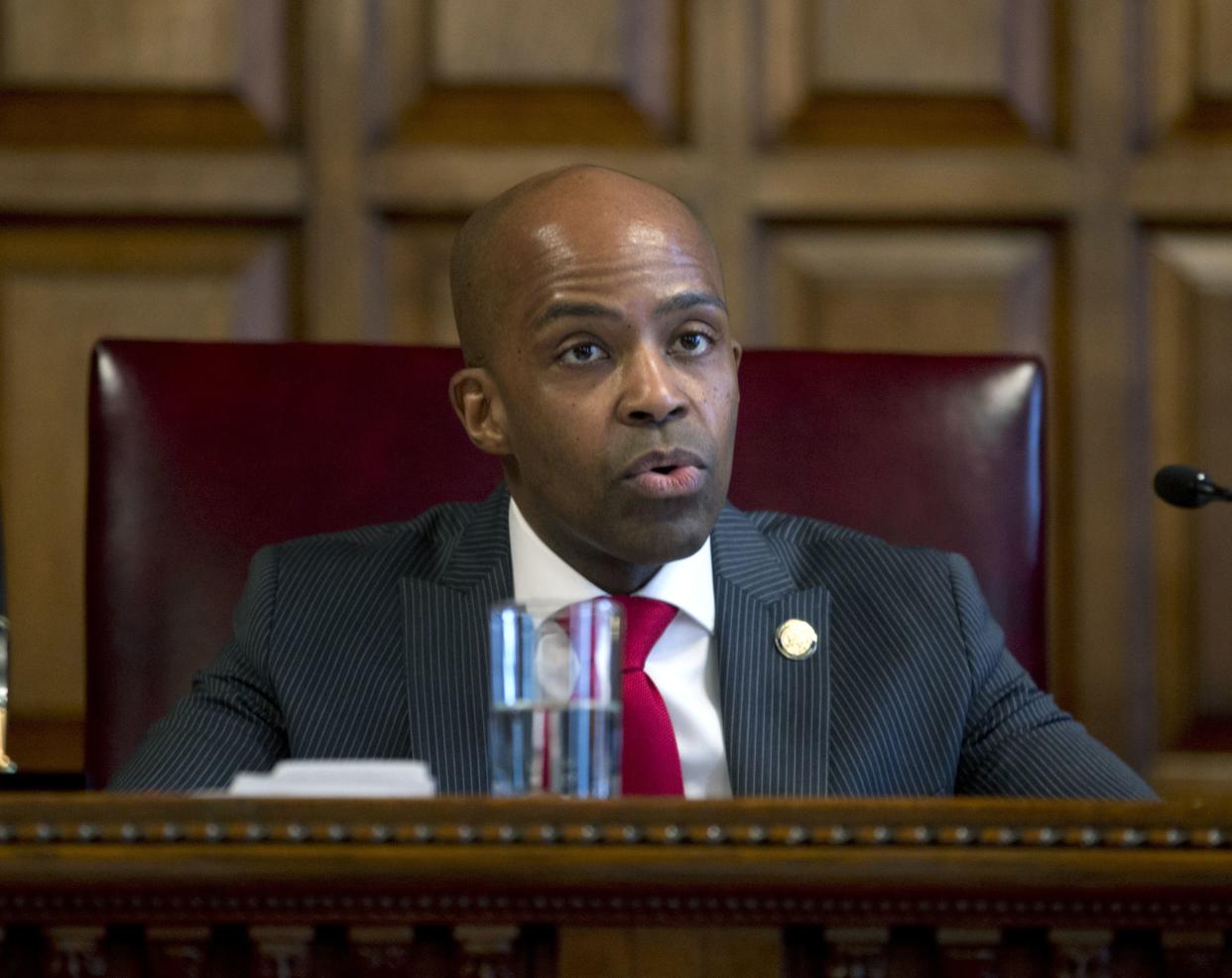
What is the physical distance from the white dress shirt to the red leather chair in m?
0.17

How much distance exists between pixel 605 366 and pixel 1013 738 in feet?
1.64

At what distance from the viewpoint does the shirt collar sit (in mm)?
1720

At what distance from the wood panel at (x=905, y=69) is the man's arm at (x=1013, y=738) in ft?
3.04

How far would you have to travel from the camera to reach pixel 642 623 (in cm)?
167

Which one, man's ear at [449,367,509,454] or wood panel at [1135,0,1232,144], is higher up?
wood panel at [1135,0,1232,144]

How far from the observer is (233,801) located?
856mm

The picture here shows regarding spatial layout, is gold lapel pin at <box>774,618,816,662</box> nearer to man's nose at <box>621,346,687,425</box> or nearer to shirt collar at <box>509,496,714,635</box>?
shirt collar at <box>509,496,714,635</box>

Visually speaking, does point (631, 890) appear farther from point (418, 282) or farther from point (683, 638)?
point (418, 282)

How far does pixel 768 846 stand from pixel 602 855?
75 millimetres

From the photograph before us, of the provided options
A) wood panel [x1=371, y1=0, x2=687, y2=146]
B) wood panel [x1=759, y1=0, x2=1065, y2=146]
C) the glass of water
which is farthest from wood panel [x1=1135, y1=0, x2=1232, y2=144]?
the glass of water

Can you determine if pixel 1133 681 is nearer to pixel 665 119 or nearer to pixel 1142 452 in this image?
pixel 1142 452

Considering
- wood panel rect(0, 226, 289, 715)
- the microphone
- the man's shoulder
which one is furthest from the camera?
wood panel rect(0, 226, 289, 715)

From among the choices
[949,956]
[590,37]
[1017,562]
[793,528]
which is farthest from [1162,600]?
[949,956]

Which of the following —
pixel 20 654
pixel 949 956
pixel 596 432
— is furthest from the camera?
pixel 20 654
